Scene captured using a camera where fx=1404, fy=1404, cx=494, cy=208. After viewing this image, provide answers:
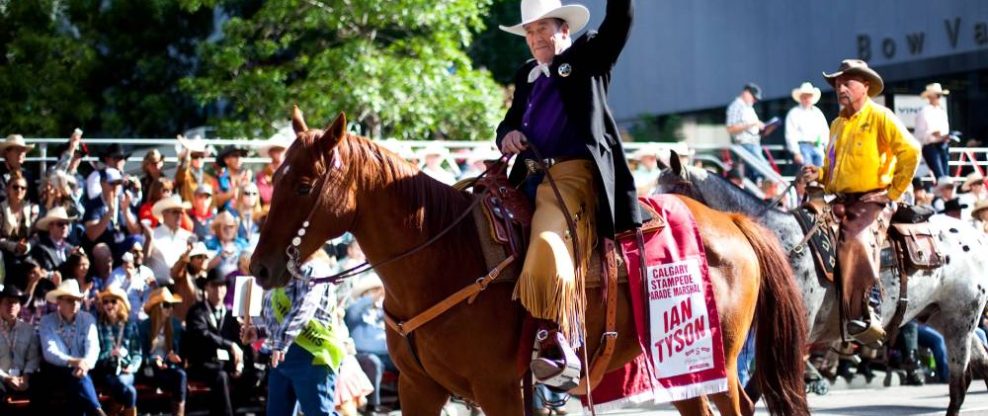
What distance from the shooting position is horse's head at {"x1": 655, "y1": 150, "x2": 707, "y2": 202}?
36.6 feet

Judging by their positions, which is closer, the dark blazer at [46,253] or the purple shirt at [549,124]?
the purple shirt at [549,124]

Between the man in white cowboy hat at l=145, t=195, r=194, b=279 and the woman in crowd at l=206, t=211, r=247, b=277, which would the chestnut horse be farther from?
the man in white cowboy hat at l=145, t=195, r=194, b=279

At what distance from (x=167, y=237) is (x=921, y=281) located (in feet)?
24.4

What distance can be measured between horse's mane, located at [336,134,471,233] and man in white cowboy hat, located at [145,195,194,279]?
23.5 feet

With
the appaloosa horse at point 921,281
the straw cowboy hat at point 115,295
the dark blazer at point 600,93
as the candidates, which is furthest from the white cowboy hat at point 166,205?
the dark blazer at point 600,93

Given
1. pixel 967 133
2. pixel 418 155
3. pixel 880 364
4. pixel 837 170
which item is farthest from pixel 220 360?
pixel 967 133

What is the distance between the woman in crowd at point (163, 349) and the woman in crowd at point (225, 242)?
67 centimetres

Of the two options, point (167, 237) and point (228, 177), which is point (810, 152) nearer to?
point (228, 177)

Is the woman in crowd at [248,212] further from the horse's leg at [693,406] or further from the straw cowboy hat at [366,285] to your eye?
the horse's leg at [693,406]

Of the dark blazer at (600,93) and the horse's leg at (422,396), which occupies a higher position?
the dark blazer at (600,93)

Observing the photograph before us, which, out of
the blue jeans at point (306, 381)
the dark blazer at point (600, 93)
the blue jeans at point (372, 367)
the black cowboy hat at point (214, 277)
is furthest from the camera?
the blue jeans at point (372, 367)

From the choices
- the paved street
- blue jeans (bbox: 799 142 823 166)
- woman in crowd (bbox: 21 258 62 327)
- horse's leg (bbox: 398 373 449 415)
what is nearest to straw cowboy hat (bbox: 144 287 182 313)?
woman in crowd (bbox: 21 258 62 327)

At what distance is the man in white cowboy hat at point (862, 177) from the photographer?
34.1 ft

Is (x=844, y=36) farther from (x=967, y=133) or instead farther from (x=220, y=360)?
(x=220, y=360)
